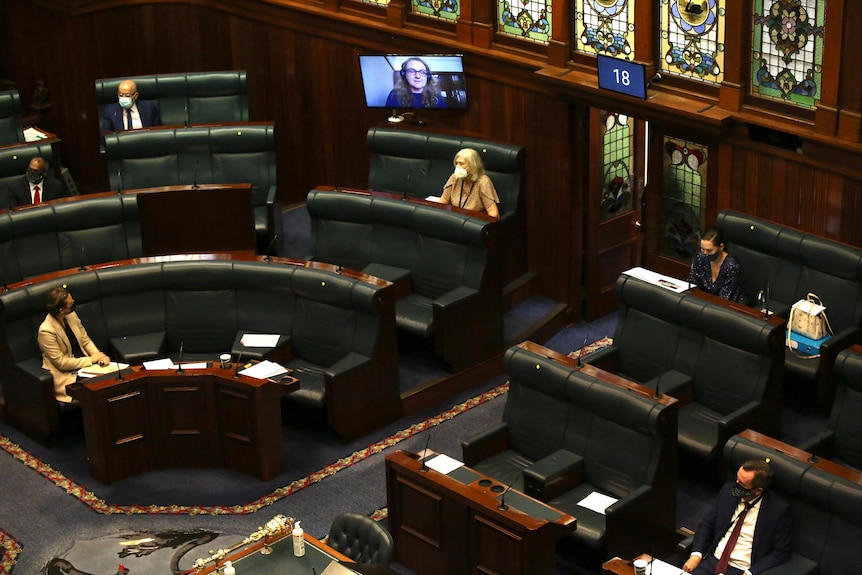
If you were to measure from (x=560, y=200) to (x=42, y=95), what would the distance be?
536 cm

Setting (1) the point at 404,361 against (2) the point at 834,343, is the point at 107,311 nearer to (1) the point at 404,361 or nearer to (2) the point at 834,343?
(1) the point at 404,361

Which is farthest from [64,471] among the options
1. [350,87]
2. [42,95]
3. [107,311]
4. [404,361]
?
[42,95]

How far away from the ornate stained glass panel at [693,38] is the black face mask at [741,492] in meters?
3.21

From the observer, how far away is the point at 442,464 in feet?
25.1

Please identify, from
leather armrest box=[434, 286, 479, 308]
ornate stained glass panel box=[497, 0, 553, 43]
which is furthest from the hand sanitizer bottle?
ornate stained glass panel box=[497, 0, 553, 43]

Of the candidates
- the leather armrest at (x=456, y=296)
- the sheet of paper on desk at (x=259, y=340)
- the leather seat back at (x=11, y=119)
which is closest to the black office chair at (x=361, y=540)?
the sheet of paper on desk at (x=259, y=340)

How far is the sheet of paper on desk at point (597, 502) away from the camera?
25.0 ft

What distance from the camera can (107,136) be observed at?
11.3m

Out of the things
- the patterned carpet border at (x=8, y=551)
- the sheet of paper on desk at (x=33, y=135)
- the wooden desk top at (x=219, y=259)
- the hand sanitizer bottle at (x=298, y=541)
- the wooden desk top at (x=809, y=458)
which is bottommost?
the patterned carpet border at (x=8, y=551)

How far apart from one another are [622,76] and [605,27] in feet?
1.72

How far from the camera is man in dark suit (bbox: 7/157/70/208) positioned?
430 inches

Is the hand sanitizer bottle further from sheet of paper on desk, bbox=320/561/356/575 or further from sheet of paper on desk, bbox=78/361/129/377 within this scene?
sheet of paper on desk, bbox=78/361/129/377

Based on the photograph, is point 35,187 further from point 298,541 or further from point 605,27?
point 298,541

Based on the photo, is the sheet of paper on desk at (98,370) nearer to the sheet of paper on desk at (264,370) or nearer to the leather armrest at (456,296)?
the sheet of paper on desk at (264,370)
